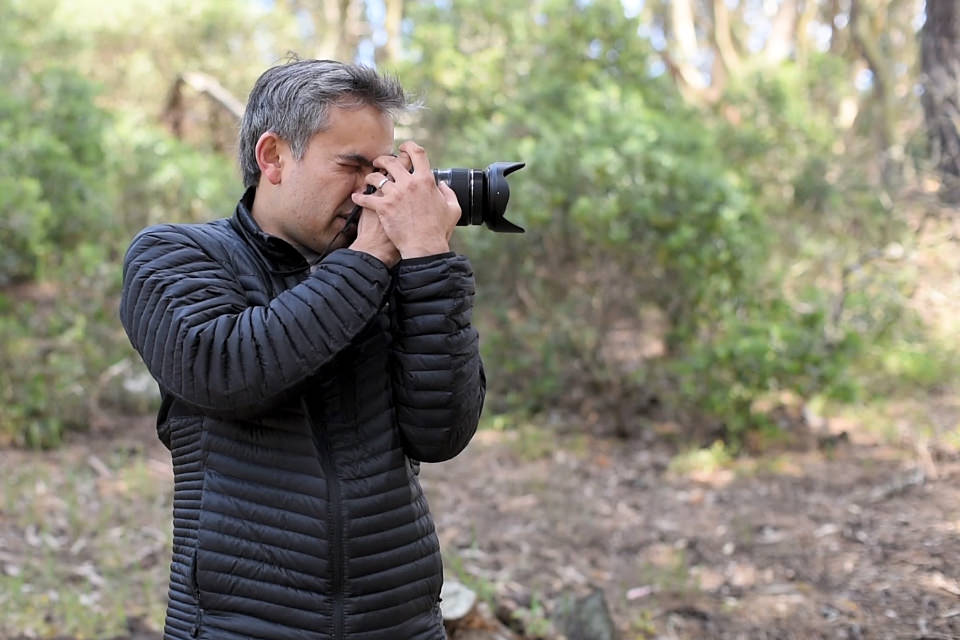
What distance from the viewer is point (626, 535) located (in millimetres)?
5496

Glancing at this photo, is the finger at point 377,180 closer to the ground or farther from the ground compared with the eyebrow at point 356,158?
closer to the ground

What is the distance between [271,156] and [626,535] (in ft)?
13.3

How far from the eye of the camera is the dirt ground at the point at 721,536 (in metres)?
4.27

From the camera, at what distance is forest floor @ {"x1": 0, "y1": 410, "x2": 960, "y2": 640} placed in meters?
4.24

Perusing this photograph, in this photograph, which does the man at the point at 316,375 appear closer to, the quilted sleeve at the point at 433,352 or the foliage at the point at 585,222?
the quilted sleeve at the point at 433,352

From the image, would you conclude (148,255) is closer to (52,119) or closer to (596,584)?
(596,584)

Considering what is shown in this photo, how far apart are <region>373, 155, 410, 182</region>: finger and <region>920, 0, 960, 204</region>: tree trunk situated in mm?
4765

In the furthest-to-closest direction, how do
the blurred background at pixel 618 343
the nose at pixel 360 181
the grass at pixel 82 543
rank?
1. the blurred background at pixel 618 343
2. the grass at pixel 82 543
3. the nose at pixel 360 181

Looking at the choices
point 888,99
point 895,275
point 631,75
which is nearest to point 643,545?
point 895,275

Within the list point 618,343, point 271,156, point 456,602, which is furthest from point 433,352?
point 618,343

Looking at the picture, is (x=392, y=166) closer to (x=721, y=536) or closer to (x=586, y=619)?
(x=586, y=619)

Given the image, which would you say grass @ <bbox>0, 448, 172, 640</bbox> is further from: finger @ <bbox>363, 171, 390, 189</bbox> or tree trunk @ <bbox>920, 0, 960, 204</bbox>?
tree trunk @ <bbox>920, 0, 960, 204</bbox>

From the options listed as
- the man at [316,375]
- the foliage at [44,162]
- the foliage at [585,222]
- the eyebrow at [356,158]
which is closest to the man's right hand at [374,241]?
the man at [316,375]

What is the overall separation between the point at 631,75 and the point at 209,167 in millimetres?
3788
